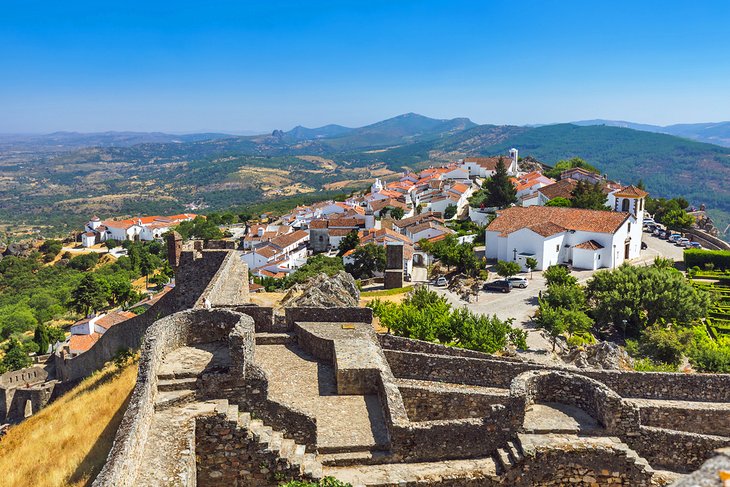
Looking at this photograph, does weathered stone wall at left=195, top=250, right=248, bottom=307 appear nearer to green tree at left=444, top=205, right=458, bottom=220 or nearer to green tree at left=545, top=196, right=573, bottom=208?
green tree at left=545, top=196, right=573, bottom=208

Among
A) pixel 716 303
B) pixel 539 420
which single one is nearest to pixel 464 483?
pixel 539 420

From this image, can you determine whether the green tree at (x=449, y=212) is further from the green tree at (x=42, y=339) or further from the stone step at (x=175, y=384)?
the stone step at (x=175, y=384)

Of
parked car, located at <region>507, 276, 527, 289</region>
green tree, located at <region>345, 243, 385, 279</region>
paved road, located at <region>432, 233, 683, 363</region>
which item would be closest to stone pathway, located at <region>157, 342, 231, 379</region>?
paved road, located at <region>432, 233, 683, 363</region>

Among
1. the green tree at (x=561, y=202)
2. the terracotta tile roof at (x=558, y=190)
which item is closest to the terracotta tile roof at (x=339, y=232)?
the green tree at (x=561, y=202)

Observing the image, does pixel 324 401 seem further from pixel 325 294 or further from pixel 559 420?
pixel 325 294

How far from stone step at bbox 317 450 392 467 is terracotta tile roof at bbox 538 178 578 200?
180 feet

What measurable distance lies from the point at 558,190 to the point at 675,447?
5485 centimetres

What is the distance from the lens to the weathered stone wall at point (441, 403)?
13.3m

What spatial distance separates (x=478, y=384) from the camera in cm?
1541

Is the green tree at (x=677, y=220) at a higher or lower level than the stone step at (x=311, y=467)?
lower

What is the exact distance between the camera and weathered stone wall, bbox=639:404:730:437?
1385 centimetres

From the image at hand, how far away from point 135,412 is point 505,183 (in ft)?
197

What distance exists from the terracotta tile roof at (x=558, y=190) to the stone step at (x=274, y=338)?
2005 inches

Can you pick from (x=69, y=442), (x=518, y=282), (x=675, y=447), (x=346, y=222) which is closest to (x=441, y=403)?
(x=675, y=447)
